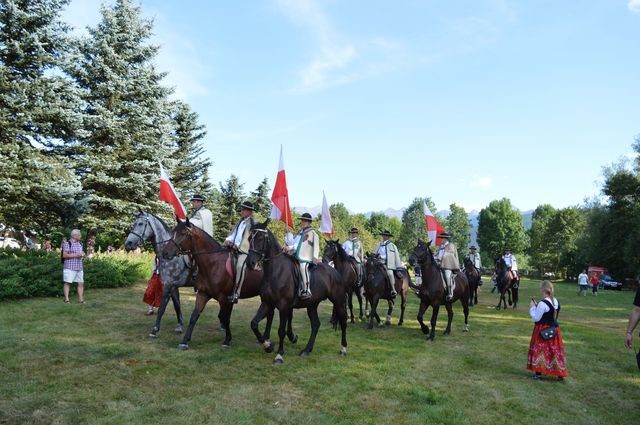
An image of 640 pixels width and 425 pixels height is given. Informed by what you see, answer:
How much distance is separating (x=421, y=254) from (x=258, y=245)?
5098 millimetres

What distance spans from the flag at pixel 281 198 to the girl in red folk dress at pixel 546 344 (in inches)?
215

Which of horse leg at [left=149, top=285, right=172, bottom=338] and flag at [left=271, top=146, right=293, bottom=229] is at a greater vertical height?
→ flag at [left=271, top=146, right=293, bottom=229]

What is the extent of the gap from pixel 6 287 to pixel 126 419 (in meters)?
10.5

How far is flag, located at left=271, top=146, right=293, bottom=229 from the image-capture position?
10047mm

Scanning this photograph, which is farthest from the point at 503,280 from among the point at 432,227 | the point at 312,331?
the point at 312,331

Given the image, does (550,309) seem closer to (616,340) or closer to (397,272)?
(397,272)

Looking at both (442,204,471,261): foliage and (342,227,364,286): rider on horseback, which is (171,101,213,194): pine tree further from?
(442,204,471,261): foliage

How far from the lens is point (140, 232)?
34.3 feet

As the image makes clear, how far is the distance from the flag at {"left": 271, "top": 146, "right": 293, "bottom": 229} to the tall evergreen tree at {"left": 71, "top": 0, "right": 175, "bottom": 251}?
16605 millimetres

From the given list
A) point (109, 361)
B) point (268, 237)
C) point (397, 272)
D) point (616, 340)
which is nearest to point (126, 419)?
point (109, 361)

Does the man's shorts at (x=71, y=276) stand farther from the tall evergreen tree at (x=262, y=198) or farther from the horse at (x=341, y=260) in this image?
the tall evergreen tree at (x=262, y=198)

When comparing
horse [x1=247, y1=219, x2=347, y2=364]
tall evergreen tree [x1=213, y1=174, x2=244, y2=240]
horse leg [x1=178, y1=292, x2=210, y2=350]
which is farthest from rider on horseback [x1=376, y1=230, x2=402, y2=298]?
tall evergreen tree [x1=213, y1=174, x2=244, y2=240]

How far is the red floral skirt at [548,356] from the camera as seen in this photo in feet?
26.8

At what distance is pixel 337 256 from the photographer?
12641 mm
